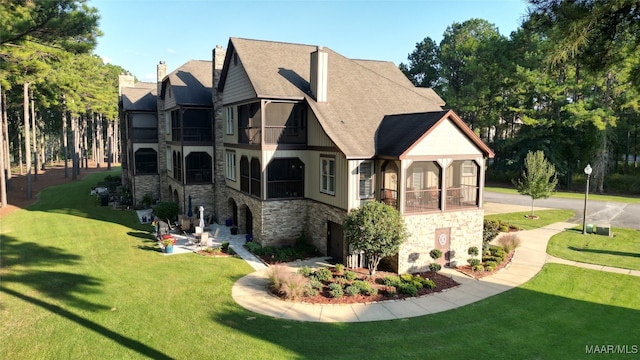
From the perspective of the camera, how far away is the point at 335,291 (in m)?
15.1

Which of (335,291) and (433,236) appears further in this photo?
(433,236)

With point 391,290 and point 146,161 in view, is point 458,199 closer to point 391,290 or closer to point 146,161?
point 391,290

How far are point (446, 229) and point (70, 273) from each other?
16.8 m

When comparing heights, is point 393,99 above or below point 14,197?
above

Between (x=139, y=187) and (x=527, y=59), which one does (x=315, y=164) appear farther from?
(x=527, y=59)

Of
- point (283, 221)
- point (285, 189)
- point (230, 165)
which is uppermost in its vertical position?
point (230, 165)

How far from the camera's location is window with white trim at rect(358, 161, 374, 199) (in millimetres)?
18672

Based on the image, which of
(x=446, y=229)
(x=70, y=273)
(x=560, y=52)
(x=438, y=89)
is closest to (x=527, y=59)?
(x=438, y=89)

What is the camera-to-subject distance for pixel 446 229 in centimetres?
1872

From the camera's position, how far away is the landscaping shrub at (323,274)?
16663 mm

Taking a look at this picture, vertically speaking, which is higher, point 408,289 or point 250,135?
point 250,135

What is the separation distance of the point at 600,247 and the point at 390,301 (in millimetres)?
14753

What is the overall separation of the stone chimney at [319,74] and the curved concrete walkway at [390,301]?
8606 mm

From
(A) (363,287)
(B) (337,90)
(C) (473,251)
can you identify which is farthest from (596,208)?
(A) (363,287)
